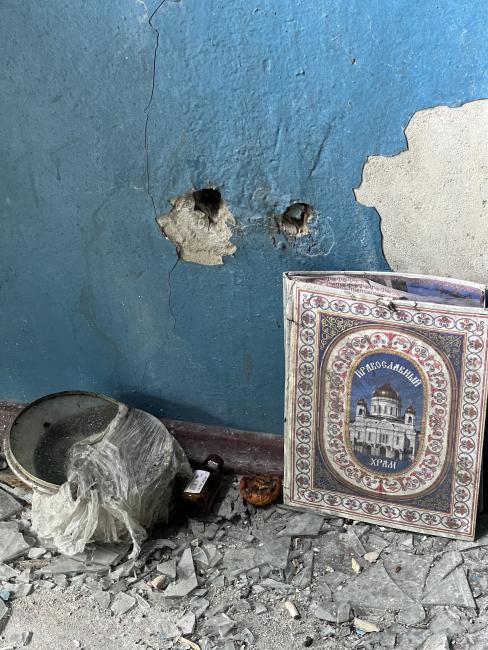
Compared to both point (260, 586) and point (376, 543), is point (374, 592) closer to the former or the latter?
point (376, 543)

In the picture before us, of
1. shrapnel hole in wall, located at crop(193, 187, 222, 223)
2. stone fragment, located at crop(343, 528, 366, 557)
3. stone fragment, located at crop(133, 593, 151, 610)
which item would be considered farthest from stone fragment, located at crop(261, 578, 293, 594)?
shrapnel hole in wall, located at crop(193, 187, 222, 223)

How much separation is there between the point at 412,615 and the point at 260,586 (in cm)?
49

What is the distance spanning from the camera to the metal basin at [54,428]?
9.34 ft

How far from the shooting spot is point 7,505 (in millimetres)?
2986

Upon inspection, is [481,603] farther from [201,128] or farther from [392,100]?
[201,128]

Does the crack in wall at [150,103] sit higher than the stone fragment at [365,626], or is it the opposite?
the crack in wall at [150,103]

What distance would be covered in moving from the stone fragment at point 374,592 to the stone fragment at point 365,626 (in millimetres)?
68

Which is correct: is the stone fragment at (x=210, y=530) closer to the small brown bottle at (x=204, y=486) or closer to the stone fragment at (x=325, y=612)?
A: the small brown bottle at (x=204, y=486)

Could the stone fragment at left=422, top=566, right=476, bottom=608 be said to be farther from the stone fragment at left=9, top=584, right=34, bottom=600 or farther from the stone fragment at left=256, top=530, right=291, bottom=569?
the stone fragment at left=9, top=584, right=34, bottom=600

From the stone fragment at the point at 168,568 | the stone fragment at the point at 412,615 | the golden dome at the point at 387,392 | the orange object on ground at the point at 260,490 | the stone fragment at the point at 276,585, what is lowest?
the stone fragment at the point at 412,615

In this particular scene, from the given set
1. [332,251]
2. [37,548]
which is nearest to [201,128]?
[332,251]

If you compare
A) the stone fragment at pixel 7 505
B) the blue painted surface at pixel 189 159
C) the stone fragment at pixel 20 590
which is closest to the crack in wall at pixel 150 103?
the blue painted surface at pixel 189 159

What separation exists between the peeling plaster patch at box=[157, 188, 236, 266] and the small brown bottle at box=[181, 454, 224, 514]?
30.3 inches

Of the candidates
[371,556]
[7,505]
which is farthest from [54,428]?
[371,556]
